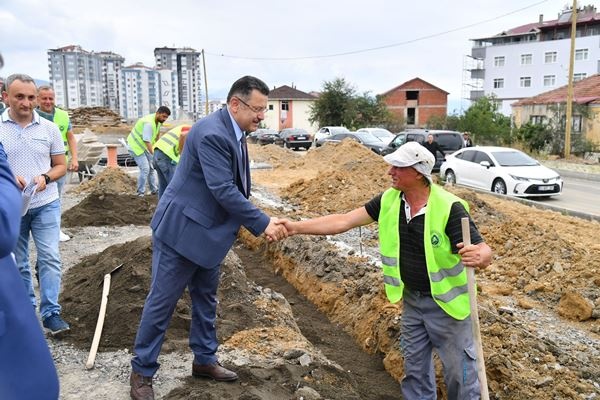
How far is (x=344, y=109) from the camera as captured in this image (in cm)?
5372

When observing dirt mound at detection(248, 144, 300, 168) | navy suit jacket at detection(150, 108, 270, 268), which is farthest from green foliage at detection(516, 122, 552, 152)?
navy suit jacket at detection(150, 108, 270, 268)

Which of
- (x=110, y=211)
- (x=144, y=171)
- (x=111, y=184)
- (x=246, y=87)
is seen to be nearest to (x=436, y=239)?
(x=246, y=87)

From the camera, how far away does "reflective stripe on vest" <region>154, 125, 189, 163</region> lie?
842cm

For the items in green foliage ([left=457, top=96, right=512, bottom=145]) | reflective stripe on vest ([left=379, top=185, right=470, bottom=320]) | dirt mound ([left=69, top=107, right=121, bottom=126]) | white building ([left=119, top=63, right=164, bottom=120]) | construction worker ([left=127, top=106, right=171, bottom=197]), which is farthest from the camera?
white building ([left=119, top=63, right=164, bottom=120])

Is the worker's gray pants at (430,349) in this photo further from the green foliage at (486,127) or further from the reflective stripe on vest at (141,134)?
the green foliage at (486,127)

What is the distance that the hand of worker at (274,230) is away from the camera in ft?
12.6

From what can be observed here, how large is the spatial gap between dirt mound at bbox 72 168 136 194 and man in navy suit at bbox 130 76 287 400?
1081 cm

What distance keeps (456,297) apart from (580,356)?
7.31 feet

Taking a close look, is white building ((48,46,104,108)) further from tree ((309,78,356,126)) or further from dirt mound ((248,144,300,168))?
dirt mound ((248,144,300,168))

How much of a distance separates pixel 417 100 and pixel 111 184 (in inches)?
2466

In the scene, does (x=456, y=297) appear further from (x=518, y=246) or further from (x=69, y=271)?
(x=518, y=246)

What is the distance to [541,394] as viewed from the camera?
4156mm

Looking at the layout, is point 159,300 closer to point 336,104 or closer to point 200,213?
point 200,213

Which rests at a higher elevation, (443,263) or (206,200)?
(206,200)
